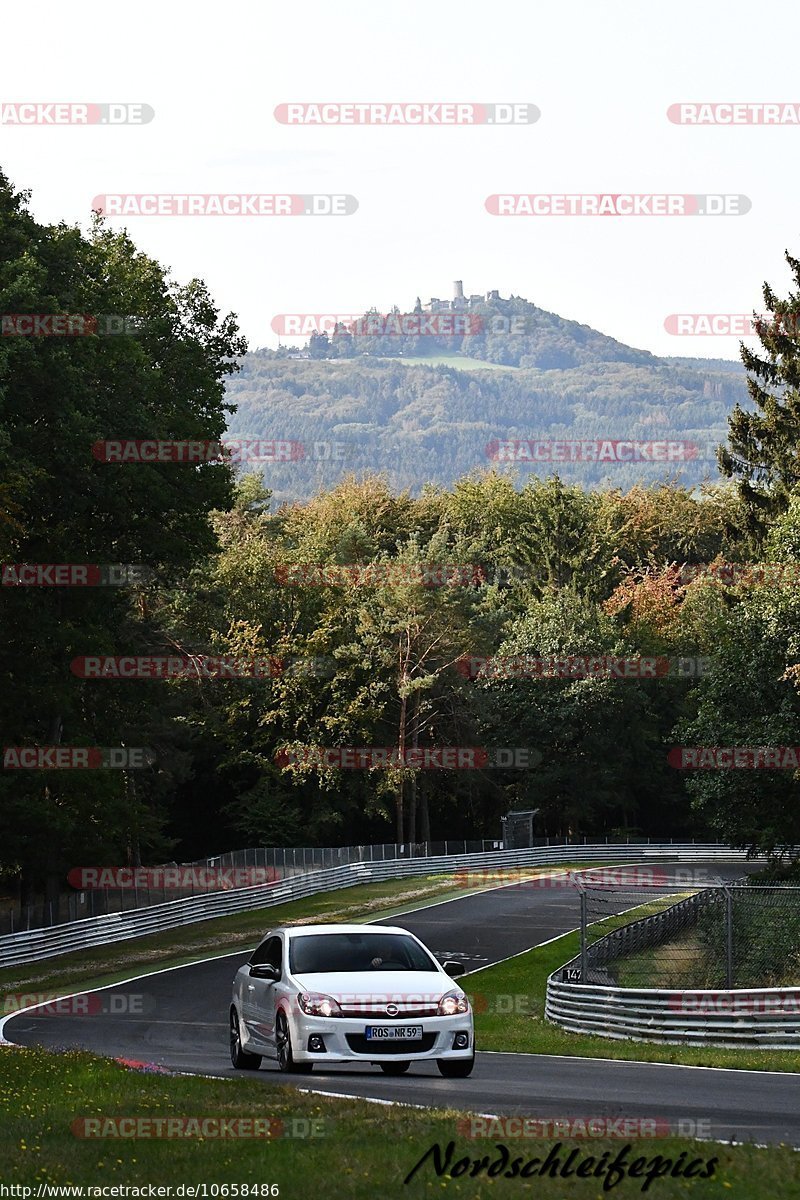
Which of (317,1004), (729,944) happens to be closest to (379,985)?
(317,1004)

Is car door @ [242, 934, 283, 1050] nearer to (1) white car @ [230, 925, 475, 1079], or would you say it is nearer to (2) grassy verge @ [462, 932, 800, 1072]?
(1) white car @ [230, 925, 475, 1079]

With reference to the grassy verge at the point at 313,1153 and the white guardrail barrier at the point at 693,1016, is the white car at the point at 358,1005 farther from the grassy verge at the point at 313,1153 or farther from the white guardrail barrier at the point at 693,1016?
the white guardrail barrier at the point at 693,1016

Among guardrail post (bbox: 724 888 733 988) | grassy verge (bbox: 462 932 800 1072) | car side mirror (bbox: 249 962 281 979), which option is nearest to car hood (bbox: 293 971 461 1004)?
car side mirror (bbox: 249 962 281 979)

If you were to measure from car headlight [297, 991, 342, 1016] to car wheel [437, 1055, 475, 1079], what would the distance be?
4.07 feet

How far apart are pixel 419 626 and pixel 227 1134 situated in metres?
68.3

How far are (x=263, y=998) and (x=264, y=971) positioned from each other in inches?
12.3

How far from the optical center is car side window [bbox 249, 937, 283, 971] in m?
16.7

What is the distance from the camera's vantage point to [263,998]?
16359mm

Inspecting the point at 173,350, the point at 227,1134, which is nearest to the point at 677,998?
the point at 227,1134

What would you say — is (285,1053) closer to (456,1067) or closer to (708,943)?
(456,1067)

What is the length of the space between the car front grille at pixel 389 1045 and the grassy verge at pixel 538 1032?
4.21m

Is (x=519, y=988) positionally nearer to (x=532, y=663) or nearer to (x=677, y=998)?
(x=677, y=998)

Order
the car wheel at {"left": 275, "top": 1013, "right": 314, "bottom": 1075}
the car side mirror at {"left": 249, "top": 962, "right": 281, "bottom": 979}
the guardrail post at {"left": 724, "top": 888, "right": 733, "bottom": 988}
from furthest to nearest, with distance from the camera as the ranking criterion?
the guardrail post at {"left": 724, "top": 888, "right": 733, "bottom": 988}, the car side mirror at {"left": 249, "top": 962, "right": 281, "bottom": 979}, the car wheel at {"left": 275, "top": 1013, "right": 314, "bottom": 1075}

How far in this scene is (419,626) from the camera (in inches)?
3123
